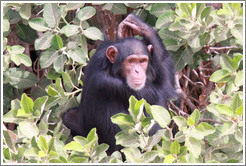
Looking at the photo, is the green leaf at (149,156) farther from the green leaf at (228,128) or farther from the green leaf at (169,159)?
the green leaf at (228,128)

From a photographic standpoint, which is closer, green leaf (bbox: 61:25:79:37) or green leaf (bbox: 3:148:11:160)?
green leaf (bbox: 3:148:11:160)

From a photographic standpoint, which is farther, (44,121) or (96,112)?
(96,112)

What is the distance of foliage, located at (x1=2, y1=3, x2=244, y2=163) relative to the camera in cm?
297

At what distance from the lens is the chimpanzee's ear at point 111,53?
4137 millimetres

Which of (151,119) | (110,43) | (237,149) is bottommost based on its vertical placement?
(237,149)

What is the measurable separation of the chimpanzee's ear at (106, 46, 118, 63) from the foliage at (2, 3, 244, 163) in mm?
180

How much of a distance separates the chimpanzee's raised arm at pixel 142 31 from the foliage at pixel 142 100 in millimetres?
97

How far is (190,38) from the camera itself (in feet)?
12.2

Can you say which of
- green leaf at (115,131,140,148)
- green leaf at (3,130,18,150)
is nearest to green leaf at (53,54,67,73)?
green leaf at (3,130,18,150)

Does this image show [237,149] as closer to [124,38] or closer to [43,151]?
[43,151]

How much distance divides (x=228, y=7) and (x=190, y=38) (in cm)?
43

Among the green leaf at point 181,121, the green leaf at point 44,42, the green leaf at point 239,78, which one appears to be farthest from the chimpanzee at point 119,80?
the green leaf at point 181,121

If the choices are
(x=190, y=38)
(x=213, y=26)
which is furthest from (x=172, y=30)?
(x=213, y=26)

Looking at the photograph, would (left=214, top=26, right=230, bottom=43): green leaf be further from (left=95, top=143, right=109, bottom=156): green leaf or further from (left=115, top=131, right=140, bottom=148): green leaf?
(left=95, top=143, right=109, bottom=156): green leaf
